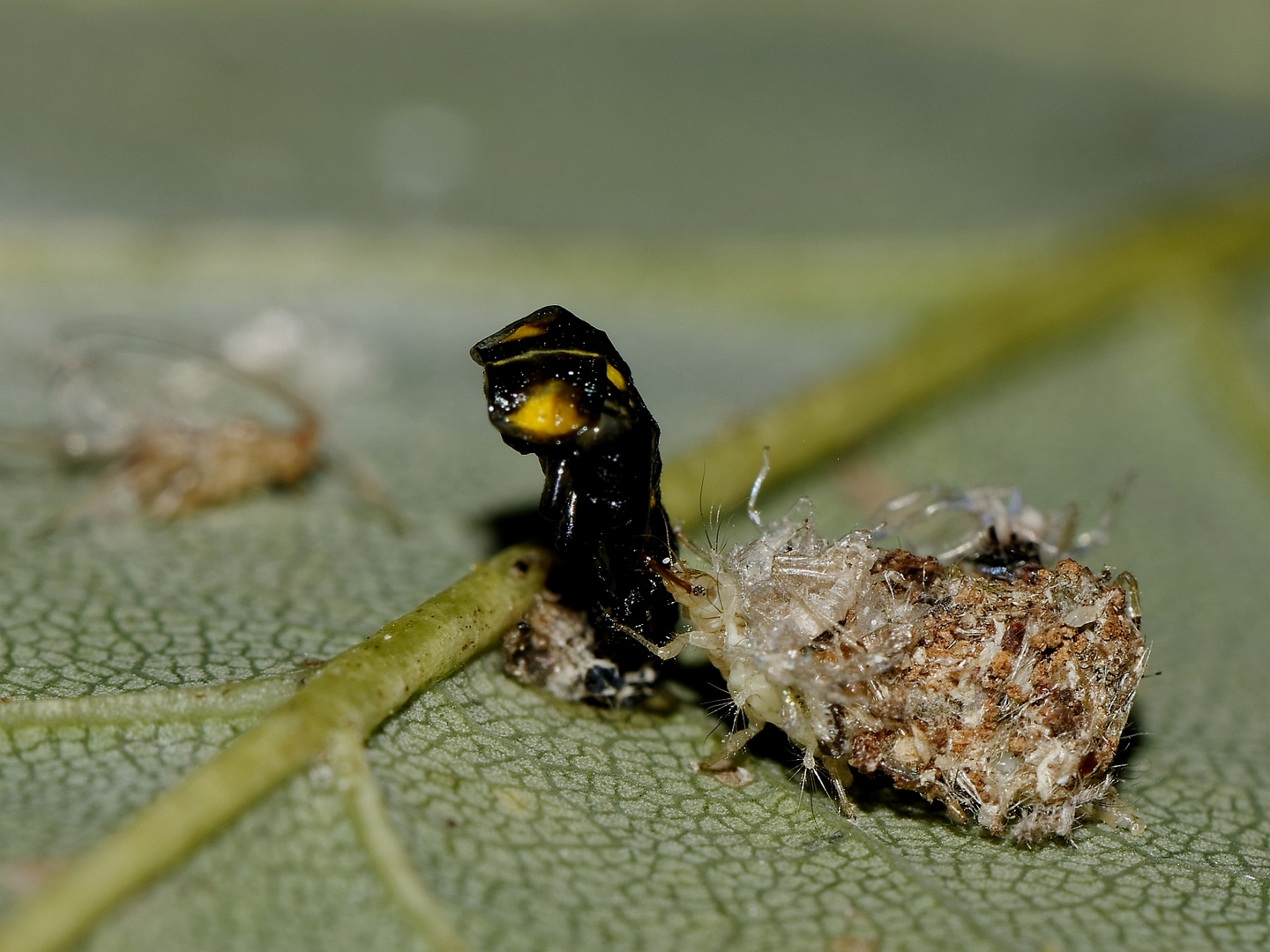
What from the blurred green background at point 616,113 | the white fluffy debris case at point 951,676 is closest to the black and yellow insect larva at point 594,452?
the white fluffy debris case at point 951,676

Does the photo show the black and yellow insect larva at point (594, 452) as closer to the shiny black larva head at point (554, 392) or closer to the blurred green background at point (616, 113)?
the shiny black larva head at point (554, 392)

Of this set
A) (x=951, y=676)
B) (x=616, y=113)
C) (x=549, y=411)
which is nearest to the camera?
(x=951, y=676)

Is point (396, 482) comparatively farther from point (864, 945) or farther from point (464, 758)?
point (864, 945)

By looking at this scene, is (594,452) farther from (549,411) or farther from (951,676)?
(951,676)

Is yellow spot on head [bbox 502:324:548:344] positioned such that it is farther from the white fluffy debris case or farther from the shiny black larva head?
the white fluffy debris case

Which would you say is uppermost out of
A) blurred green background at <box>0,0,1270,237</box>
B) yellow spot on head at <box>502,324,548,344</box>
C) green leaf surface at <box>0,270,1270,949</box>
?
blurred green background at <box>0,0,1270,237</box>

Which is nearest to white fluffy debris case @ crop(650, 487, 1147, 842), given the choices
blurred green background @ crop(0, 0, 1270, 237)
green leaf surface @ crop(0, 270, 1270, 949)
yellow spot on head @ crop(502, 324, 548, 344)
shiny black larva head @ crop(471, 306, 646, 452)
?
green leaf surface @ crop(0, 270, 1270, 949)

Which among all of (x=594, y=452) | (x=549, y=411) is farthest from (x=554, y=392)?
(x=594, y=452)
